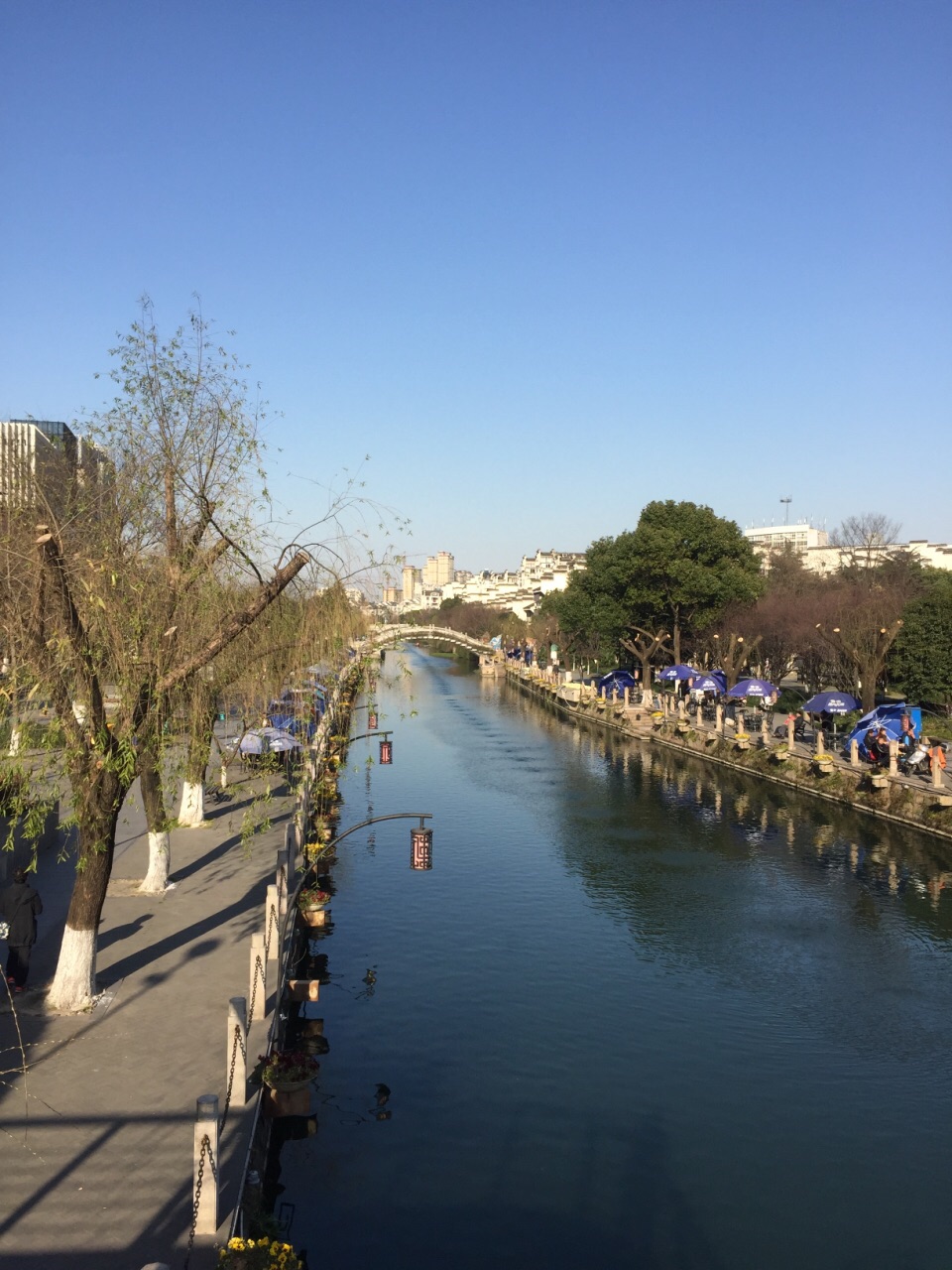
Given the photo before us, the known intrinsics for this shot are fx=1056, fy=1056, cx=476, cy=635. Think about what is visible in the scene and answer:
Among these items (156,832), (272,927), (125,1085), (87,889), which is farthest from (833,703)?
(125,1085)

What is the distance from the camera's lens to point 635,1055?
15641 millimetres

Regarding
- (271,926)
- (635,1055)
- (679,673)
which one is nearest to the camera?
(271,926)

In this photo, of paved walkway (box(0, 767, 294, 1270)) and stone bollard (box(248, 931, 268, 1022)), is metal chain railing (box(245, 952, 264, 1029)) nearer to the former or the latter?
stone bollard (box(248, 931, 268, 1022))

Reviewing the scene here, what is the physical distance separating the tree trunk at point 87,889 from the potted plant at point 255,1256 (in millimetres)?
5955

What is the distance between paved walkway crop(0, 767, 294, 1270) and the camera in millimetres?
8820

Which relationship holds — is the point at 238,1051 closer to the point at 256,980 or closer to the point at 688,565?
the point at 256,980

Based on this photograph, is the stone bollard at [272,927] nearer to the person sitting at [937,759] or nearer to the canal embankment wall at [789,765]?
the canal embankment wall at [789,765]

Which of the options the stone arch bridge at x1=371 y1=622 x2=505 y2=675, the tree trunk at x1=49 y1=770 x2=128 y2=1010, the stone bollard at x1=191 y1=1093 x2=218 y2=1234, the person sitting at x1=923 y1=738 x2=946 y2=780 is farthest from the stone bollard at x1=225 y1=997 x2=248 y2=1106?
the stone arch bridge at x1=371 y1=622 x2=505 y2=675

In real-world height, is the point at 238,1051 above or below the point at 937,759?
below

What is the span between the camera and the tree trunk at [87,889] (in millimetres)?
13078

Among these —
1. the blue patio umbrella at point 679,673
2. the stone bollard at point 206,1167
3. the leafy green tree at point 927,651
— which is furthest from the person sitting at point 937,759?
the stone bollard at point 206,1167

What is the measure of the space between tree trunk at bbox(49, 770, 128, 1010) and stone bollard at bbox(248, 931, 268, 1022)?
2.02 m

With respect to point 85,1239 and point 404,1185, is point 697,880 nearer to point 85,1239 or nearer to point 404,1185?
point 404,1185

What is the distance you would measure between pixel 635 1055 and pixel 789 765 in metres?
23.1
